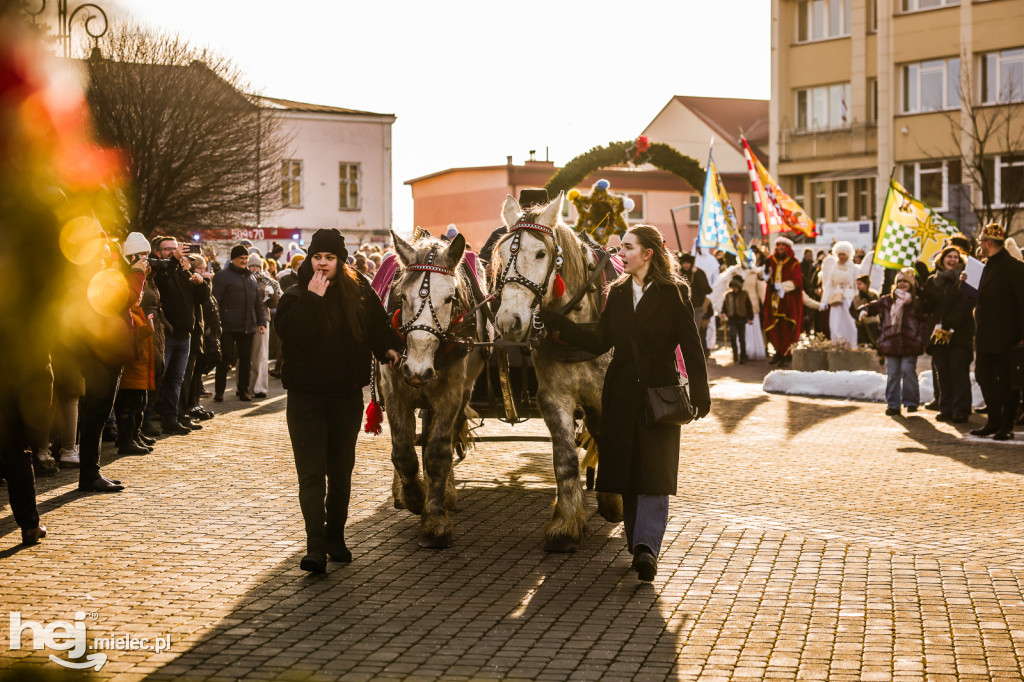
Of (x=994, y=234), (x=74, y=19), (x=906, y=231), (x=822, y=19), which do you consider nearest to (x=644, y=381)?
(x=994, y=234)

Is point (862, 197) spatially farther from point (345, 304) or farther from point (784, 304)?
point (345, 304)

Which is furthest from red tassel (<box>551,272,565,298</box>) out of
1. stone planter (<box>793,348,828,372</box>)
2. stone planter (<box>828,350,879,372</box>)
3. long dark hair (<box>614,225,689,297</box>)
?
stone planter (<box>793,348,828,372</box>)

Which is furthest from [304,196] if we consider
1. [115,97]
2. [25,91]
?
[25,91]

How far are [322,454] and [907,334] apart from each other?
34.9 feet

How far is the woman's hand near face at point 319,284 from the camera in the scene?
7.43 m

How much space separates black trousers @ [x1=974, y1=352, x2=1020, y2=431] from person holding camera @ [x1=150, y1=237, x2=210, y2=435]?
28.4 feet

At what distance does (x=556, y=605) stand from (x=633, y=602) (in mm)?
406

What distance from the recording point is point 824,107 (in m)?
51.2

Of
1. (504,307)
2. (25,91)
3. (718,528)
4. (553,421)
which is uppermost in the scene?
(25,91)

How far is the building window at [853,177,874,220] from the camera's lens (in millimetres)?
49438

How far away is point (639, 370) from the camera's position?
7.51 m

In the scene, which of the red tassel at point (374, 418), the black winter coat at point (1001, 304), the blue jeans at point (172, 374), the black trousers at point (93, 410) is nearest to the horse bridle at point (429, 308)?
the red tassel at point (374, 418)

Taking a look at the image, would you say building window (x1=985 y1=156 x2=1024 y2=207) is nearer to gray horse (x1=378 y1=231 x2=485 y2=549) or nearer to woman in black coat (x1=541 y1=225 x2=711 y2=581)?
gray horse (x1=378 y1=231 x2=485 y2=549)

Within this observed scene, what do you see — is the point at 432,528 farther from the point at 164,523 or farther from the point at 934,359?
the point at 934,359
